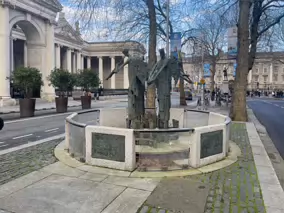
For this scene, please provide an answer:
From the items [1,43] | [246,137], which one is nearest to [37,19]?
[1,43]

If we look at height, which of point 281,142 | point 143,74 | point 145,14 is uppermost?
point 145,14

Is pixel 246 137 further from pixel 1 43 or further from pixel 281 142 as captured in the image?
pixel 1 43

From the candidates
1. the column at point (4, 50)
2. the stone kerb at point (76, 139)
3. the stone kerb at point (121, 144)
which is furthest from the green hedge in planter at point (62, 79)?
the stone kerb at point (121, 144)

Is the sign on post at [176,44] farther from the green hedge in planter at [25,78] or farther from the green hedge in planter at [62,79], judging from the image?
the green hedge in planter at [25,78]

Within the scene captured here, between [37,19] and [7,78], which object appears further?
[37,19]

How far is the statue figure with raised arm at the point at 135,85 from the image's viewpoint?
8.50 metres

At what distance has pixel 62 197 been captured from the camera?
420 centimetres

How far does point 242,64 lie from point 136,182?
12260mm

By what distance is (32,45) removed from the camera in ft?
102

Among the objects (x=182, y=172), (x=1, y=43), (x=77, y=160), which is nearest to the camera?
(x=182, y=172)

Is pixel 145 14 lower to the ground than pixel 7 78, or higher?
higher

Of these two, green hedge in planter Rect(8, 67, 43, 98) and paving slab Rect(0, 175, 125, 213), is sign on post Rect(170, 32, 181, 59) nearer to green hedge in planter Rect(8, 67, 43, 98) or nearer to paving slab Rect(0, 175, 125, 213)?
green hedge in planter Rect(8, 67, 43, 98)

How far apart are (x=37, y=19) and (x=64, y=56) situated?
3294 centimetres

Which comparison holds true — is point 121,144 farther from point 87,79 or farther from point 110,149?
point 87,79
